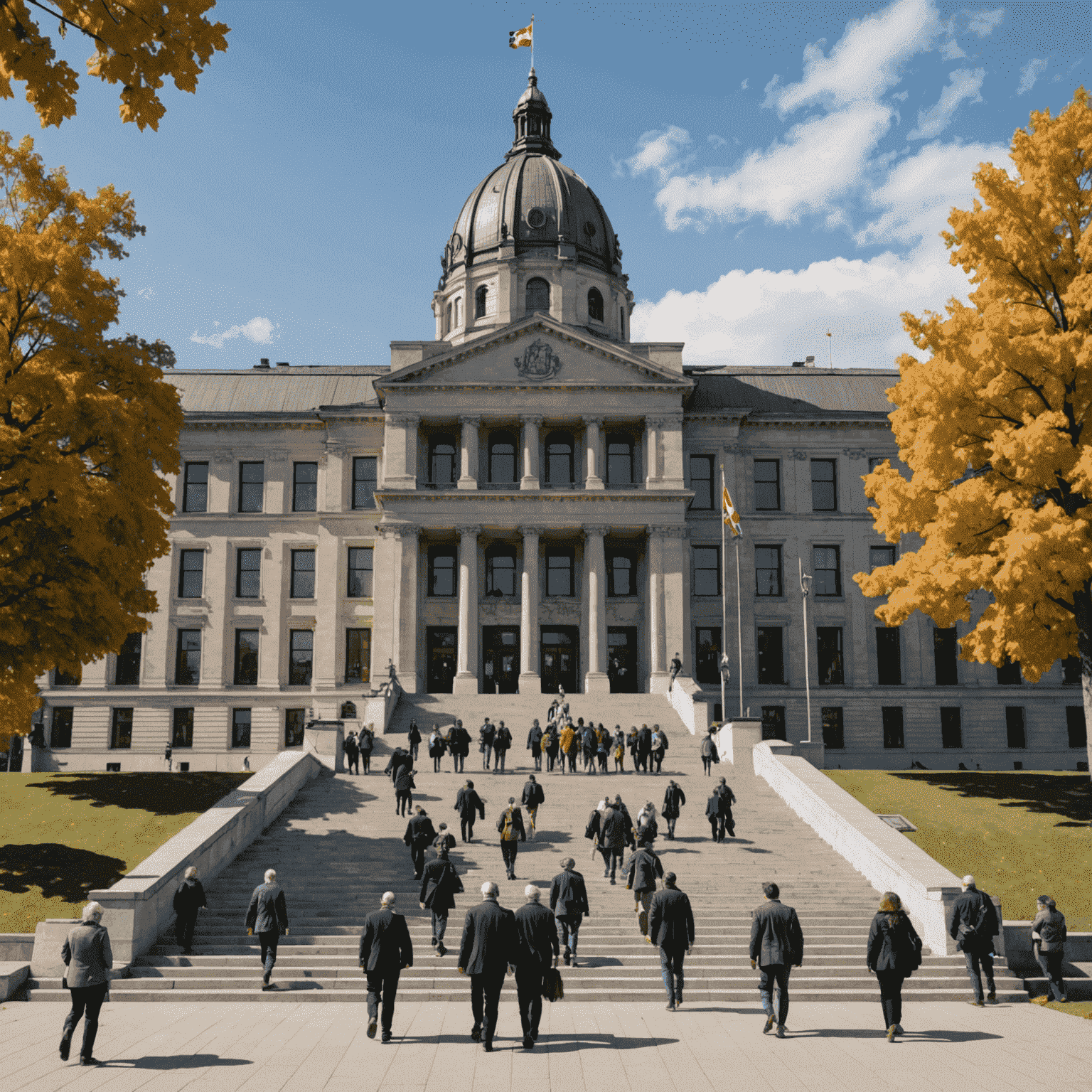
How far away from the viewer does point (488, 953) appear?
11570 millimetres

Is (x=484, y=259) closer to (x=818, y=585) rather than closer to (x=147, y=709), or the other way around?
(x=818, y=585)

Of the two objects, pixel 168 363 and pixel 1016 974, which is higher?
pixel 168 363

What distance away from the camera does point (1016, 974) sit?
16.3 metres

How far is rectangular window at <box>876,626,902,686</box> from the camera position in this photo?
50.2 metres

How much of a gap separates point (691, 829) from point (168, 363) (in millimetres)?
17313

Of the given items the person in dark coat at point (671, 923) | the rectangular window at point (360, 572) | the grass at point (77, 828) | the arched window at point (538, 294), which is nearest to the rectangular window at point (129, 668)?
the rectangular window at point (360, 572)

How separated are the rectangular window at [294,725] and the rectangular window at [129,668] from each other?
7529 mm

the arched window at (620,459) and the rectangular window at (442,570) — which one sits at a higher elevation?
the arched window at (620,459)

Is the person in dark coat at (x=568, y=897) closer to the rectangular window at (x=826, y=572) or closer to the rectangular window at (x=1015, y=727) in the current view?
the rectangular window at (x=826, y=572)

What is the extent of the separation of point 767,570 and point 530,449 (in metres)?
13.6

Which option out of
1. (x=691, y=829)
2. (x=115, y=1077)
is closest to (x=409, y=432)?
(x=691, y=829)

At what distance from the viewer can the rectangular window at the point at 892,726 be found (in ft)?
160

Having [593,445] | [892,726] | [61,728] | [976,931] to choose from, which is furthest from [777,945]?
[61,728]

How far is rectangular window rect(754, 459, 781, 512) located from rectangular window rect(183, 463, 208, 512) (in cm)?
2817
